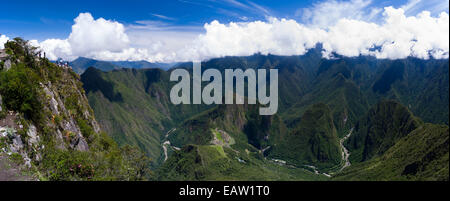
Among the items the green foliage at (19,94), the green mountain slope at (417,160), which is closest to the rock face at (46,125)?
the green foliage at (19,94)

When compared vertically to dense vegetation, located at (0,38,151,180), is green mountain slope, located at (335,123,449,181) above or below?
below

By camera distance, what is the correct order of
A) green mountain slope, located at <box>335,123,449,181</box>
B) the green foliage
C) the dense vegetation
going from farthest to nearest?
1. green mountain slope, located at <box>335,123,449,181</box>
2. the green foliage
3. the dense vegetation

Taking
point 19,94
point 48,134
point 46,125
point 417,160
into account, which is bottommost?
point 417,160

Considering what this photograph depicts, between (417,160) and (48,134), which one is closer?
(48,134)

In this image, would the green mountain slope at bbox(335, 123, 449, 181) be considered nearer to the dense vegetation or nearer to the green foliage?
the dense vegetation

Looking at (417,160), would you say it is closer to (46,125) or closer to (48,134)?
(48,134)

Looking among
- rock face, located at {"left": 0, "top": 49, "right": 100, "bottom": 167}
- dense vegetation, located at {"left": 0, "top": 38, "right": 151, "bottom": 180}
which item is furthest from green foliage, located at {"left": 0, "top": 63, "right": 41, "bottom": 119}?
rock face, located at {"left": 0, "top": 49, "right": 100, "bottom": 167}

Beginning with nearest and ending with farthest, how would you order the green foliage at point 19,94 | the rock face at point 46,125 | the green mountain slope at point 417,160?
the rock face at point 46,125 < the green foliage at point 19,94 < the green mountain slope at point 417,160

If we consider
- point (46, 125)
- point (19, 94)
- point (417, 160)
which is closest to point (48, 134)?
point (46, 125)

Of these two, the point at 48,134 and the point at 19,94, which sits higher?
the point at 19,94

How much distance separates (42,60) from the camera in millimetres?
49312

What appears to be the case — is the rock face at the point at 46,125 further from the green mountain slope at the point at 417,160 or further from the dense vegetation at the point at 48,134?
the green mountain slope at the point at 417,160
